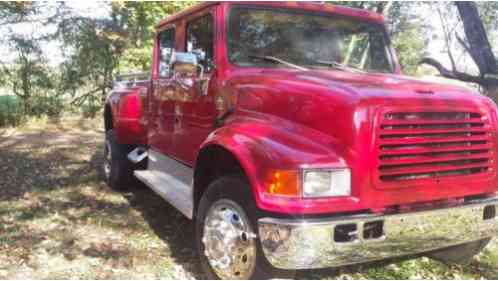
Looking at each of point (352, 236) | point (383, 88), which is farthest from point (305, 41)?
point (352, 236)

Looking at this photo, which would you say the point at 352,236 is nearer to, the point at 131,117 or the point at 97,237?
the point at 97,237

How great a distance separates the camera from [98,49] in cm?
1537

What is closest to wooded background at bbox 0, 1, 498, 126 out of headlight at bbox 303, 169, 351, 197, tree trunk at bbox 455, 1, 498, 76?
tree trunk at bbox 455, 1, 498, 76

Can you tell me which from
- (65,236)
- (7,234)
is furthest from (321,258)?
(7,234)

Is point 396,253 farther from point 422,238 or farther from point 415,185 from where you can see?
point 415,185

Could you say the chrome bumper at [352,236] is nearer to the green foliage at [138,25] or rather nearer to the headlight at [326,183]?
the headlight at [326,183]

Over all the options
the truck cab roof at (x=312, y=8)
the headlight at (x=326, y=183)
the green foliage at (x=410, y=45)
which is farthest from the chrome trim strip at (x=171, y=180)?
the green foliage at (x=410, y=45)

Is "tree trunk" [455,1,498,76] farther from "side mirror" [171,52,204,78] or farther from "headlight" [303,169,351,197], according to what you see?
"headlight" [303,169,351,197]

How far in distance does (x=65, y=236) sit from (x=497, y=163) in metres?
3.80

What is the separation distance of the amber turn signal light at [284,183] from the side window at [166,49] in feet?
8.41

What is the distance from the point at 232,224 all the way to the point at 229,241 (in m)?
0.11

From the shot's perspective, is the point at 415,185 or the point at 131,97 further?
the point at 131,97

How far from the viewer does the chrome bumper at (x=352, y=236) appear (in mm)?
2617

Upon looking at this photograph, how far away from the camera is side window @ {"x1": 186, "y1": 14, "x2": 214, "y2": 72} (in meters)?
4.03
